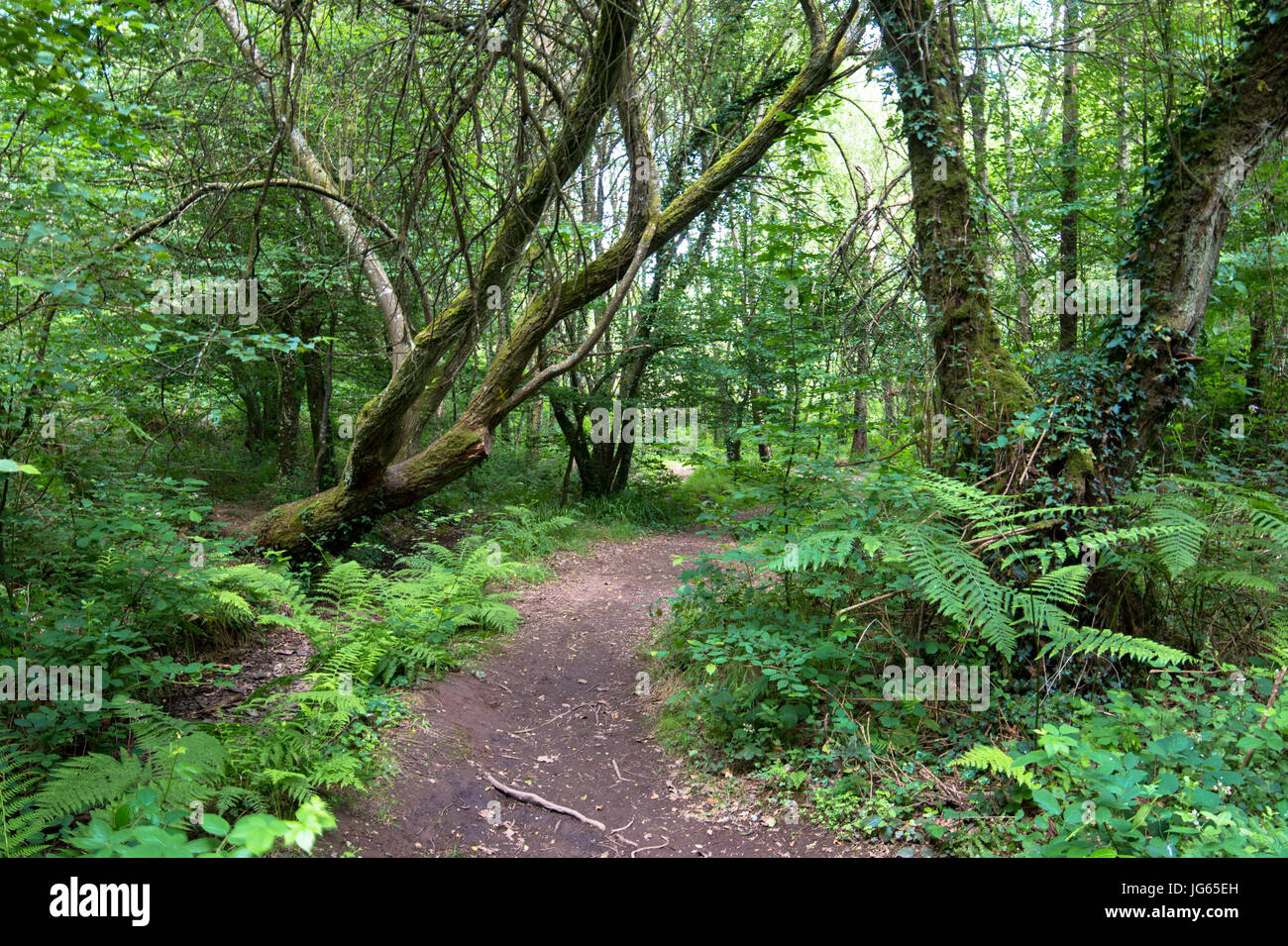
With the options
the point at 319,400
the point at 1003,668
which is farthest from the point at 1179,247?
the point at 319,400

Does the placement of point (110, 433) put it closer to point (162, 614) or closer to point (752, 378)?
point (162, 614)

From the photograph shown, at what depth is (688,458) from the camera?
44.4 feet

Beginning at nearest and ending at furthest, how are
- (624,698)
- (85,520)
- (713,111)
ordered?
(85,520) < (624,698) < (713,111)

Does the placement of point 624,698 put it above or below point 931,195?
below

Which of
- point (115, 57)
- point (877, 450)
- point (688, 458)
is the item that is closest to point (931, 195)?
point (877, 450)

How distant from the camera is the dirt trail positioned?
3373mm

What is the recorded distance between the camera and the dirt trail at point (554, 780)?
337cm

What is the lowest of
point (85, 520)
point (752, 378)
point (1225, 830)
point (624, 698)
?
point (624, 698)

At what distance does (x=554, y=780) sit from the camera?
416cm

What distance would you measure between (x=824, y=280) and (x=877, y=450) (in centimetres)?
141

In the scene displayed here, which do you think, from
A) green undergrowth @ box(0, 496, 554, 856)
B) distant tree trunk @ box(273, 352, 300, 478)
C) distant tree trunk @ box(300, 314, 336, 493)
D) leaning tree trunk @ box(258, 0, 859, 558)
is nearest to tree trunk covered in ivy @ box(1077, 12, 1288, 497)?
leaning tree trunk @ box(258, 0, 859, 558)

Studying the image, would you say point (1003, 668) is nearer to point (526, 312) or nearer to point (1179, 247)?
point (1179, 247)

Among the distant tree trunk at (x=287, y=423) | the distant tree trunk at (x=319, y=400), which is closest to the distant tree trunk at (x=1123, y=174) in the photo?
the distant tree trunk at (x=319, y=400)

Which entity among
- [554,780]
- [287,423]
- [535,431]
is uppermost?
[287,423]
